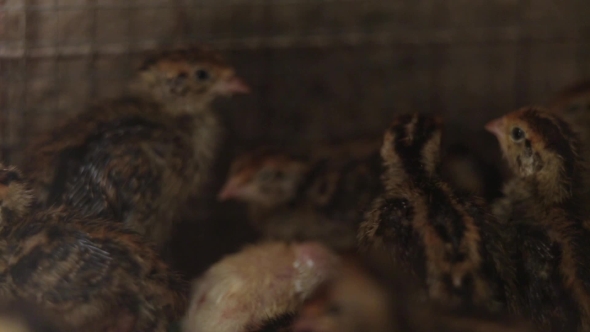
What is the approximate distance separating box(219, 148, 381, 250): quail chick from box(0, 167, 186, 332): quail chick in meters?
0.46

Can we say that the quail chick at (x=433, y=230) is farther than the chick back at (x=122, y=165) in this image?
No

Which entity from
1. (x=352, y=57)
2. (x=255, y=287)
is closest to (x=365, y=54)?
(x=352, y=57)

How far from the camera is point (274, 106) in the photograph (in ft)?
6.95

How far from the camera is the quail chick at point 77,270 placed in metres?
1.10

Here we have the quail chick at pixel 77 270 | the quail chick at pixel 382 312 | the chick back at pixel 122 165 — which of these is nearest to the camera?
the quail chick at pixel 382 312

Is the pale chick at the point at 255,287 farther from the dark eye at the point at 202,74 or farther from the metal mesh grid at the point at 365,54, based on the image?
the metal mesh grid at the point at 365,54

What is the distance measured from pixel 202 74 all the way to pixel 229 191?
37 cm

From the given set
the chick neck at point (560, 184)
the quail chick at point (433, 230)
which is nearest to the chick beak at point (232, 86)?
the quail chick at point (433, 230)

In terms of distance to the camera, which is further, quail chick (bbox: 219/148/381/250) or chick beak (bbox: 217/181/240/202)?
chick beak (bbox: 217/181/240/202)

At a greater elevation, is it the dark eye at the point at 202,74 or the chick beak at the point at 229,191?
the dark eye at the point at 202,74

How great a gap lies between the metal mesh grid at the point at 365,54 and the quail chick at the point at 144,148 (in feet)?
0.74

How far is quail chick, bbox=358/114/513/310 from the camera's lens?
107cm

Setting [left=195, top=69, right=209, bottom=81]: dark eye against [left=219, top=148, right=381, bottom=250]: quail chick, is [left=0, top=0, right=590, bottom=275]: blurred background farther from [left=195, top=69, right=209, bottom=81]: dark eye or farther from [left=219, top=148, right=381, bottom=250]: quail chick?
[left=195, top=69, right=209, bottom=81]: dark eye

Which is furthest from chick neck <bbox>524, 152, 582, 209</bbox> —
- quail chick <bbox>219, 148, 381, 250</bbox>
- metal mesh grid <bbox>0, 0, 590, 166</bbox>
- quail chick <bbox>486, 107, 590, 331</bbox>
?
metal mesh grid <bbox>0, 0, 590, 166</bbox>
